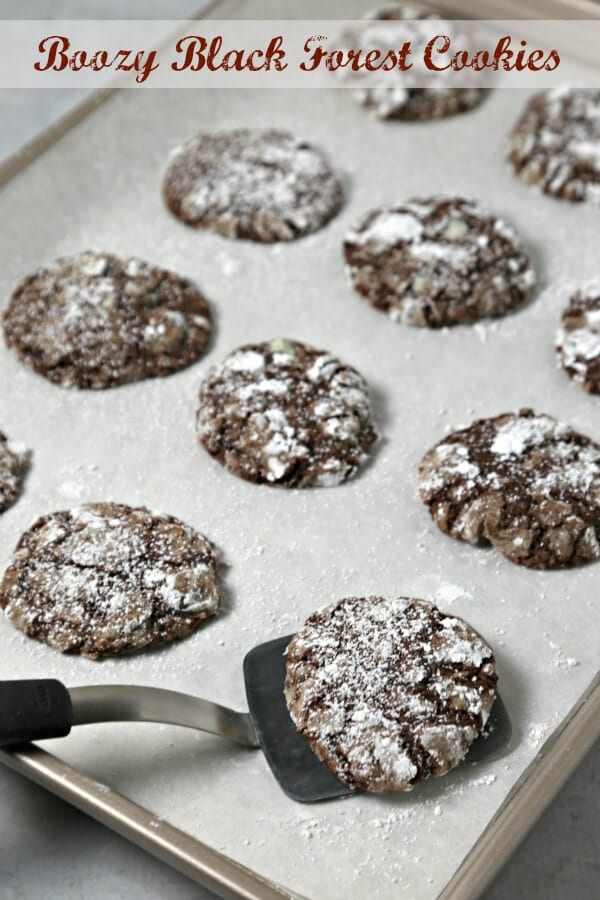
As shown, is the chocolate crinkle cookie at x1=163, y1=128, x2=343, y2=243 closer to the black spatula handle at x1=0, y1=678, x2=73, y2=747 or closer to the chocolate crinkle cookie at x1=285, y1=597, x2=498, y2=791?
the chocolate crinkle cookie at x1=285, y1=597, x2=498, y2=791

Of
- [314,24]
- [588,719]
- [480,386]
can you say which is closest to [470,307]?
[480,386]

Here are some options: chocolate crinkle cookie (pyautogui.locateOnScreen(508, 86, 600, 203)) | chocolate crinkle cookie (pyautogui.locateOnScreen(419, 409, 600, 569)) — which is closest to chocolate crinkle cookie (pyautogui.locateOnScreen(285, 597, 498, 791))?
chocolate crinkle cookie (pyautogui.locateOnScreen(419, 409, 600, 569))

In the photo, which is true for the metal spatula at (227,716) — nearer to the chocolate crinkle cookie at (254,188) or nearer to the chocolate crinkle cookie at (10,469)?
the chocolate crinkle cookie at (10,469)

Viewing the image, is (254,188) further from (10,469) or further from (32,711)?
(32,711)

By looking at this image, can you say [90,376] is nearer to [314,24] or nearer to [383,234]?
[383,234]

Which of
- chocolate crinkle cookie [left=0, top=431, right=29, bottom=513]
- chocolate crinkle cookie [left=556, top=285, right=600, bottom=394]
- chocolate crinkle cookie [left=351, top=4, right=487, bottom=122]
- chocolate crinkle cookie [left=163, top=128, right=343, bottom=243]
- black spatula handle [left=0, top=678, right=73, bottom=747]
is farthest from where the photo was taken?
chocolate crinkle cookie [left=351, top=4, right=487, bottom=122]

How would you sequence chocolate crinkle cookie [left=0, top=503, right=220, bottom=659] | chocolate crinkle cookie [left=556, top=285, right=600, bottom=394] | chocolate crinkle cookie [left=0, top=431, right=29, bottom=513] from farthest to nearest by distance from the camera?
1. chocolate crinkle cookie [left=556, top=285, right=600, bottom=394]
2. chocolate crinkle cookie [left=0, top=431, right=29, bottom=513]
3. chocolate crinkle cookie [left=0, top=503, right=220, bottom=659]

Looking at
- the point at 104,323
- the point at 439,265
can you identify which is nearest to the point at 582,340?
the point at 439,265
